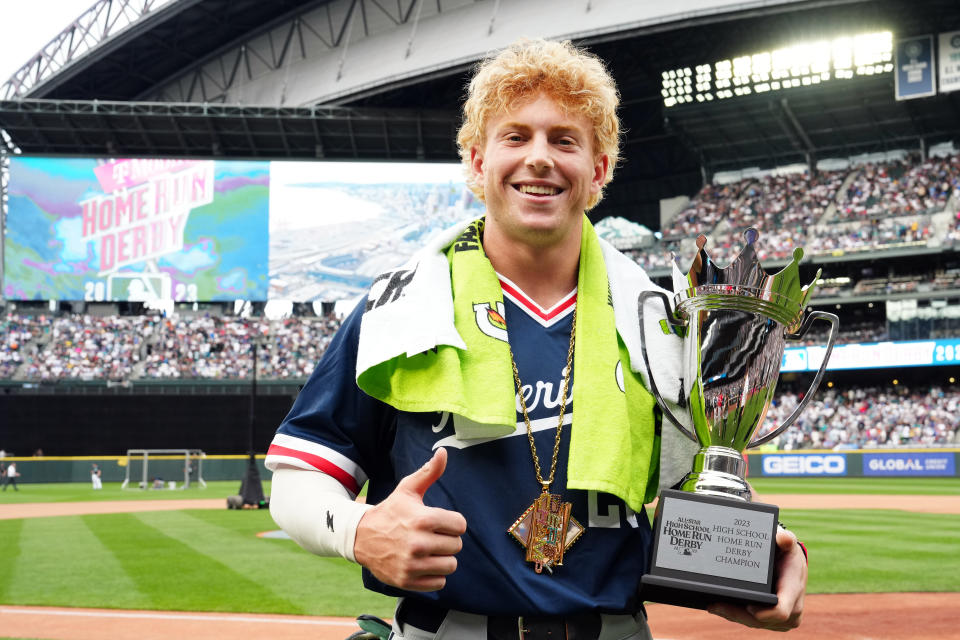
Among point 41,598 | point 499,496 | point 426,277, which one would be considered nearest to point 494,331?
point 426,277

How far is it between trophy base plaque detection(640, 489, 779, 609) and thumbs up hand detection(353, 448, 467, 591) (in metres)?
0.46

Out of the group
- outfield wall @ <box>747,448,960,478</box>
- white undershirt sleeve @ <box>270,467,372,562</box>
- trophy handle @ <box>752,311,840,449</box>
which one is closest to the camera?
white undershirt sleeve @ <box>270,467,372,562</box>

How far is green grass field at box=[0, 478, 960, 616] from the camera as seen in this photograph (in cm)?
905

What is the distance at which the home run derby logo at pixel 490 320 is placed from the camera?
205 centimetres

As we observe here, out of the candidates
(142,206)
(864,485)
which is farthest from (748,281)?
(142,206)

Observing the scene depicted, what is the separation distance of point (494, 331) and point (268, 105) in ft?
142

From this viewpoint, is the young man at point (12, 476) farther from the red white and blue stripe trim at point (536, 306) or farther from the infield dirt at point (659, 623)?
the red white and blue stripe trim at point (536, 306)

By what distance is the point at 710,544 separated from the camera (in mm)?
1895

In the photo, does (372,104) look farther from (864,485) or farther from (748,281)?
(748,281)

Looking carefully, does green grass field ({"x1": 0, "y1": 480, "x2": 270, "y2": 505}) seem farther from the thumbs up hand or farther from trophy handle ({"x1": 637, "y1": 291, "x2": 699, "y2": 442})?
the thumbs up hand

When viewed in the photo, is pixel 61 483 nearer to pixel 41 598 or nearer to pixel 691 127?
pixel 41 598

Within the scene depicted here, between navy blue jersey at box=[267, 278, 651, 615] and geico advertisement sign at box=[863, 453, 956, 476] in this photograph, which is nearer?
navy blue jersey at box=[267, 278, 651, 615]

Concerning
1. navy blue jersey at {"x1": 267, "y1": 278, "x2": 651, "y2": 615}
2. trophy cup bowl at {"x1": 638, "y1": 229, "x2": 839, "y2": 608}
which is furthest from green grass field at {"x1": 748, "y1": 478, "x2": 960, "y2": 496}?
navy blue jersey at {"x1": 267, "y1": 278, "x2": 651, "y2": 615}

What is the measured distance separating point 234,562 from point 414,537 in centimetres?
1057
